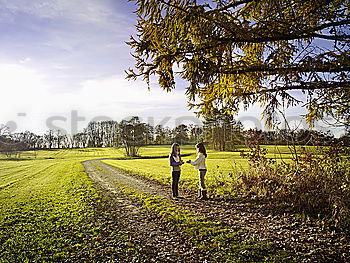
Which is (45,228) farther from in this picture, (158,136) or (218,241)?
(158,136)

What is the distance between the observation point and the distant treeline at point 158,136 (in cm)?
769

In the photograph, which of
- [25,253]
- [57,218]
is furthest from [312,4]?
[57,218]

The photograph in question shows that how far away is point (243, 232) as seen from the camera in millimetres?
5305

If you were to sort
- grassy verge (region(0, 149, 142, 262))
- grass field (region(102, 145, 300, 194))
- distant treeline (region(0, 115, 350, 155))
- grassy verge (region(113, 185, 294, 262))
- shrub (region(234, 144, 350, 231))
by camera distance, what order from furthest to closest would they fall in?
grass field (region(102, 145, 300, 194)), distant treeline (region(0, 115, 350, 155)), shrub (region(234, 144, 350, 231)), grassy verge (region(0, 149, 142, 262)), grassy verge (region(113, 185, 294, 262))

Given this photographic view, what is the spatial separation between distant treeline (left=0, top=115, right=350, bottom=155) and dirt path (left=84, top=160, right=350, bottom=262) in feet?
9.05

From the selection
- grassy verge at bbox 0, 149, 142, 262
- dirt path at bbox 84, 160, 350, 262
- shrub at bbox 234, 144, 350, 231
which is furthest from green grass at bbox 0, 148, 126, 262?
shrub at bbox 234, 144, 350, 231

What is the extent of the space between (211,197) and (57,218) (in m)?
5.57

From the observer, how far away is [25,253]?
182 inches

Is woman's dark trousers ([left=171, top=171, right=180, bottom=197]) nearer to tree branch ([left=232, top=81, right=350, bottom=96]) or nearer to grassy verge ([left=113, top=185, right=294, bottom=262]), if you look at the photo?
grassy verge ([left=113, top=185, right=294, bottom=262])

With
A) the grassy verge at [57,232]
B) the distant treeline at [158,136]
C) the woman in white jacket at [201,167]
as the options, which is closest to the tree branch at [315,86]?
the distant treeline at [158,136]

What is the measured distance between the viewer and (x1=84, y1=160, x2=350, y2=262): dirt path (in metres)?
4.30

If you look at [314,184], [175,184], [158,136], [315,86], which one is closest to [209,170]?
[175,184]

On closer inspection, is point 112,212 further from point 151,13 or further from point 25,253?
point 151,13

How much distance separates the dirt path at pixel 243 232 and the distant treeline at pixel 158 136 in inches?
109
